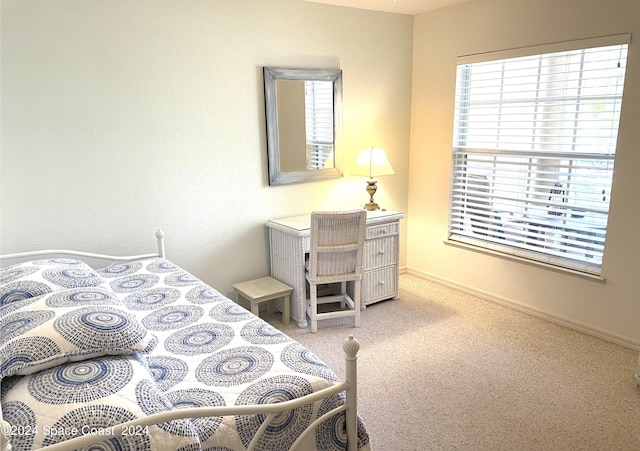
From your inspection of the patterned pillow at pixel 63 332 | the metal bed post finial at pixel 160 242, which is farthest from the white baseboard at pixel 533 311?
the patterned pillow at pixel 63 332

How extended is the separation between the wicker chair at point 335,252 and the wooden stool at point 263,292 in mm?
183

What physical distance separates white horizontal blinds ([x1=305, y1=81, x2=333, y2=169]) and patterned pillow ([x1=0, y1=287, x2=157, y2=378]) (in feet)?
7.71

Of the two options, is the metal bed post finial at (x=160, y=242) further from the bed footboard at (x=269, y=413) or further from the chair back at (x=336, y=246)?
the bed footboard at (x=269, y=413)

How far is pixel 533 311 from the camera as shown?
12.0ft

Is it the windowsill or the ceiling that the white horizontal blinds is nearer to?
the ceiling

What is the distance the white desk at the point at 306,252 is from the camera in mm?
3438

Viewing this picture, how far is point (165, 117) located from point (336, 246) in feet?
4.62

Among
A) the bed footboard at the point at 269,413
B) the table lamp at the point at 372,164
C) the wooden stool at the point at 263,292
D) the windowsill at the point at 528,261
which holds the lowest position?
the wooden stool at the point at 263,292

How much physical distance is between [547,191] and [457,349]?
4.46 ft

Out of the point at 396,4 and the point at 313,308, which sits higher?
the point at 396,4

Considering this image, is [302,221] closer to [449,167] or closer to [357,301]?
[357,301]

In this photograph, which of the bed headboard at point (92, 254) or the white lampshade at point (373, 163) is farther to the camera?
the white lampshade at point (373, 163)

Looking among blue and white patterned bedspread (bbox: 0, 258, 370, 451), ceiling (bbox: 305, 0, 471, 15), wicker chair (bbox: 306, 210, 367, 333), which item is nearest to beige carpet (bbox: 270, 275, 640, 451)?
wicker chair (bbox: 306, 210, 367, 333)

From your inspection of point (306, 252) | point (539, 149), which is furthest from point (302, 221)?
point (539, 149)
